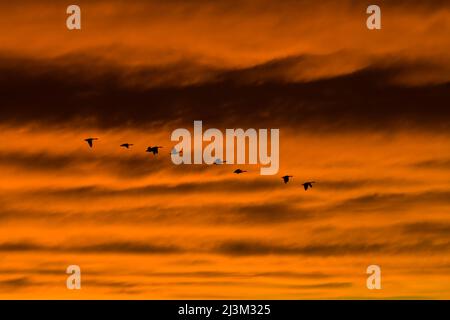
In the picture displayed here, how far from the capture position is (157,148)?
5615 inches
